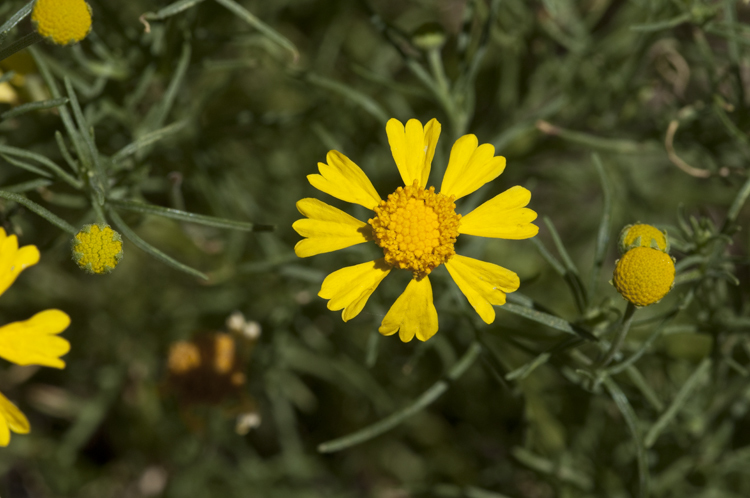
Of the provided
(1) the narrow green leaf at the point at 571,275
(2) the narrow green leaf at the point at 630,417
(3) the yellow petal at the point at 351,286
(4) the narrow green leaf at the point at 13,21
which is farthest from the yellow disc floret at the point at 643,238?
(4) the narrow green leaf at the point at 13,21

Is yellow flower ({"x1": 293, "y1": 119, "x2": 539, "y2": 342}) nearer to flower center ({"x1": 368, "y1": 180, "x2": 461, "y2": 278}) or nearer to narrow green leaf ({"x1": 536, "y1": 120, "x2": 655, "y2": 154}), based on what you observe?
flower center ({"x1": 368, "y1": 180, "x2": 461, "y2": 278})

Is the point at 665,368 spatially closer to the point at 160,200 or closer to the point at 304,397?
the point at 304,397

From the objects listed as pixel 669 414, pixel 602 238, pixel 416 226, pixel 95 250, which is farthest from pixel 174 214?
pixel 669 414

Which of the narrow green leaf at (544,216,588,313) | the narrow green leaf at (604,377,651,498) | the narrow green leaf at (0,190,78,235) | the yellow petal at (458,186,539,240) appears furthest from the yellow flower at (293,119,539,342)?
the narrow green leaf at (0,190,78,235)

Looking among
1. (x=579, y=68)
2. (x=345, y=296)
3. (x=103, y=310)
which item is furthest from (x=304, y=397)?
(x=579, y=68)

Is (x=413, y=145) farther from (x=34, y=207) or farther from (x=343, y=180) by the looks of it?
(x=34, y=207)

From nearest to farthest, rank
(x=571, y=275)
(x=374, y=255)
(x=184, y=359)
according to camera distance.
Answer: (x=571, y=275)
(x=374, y=255)
(x=184, y=359)

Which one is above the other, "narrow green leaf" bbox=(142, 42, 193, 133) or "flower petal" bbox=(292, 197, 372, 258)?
"narrow green leaf" bbox=(142, 42, 193, 133)
